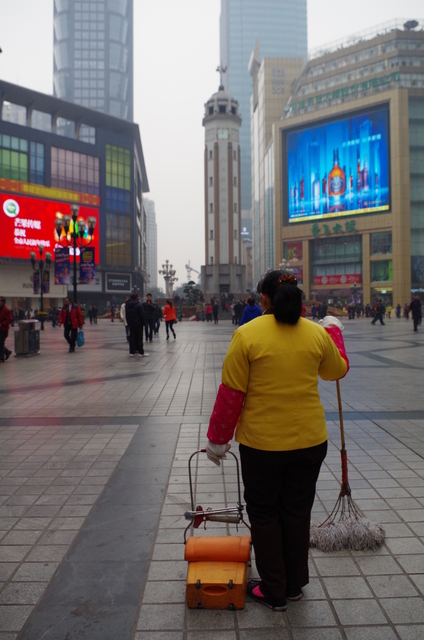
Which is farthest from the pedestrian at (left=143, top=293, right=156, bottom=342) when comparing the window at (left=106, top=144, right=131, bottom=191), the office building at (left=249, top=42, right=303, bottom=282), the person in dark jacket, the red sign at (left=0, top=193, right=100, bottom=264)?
the office building at (left=249, top=42, right=303, bottom=282)

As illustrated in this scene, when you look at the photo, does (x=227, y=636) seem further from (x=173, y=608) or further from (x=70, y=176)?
(x=70, y=176)

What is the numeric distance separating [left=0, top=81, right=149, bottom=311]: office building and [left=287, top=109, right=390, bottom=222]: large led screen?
76.8 feet

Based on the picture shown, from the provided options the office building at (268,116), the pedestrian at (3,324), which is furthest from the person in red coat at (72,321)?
the office building at (268,116)

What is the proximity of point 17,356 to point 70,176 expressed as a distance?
5442cm

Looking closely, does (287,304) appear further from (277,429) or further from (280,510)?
(280,510)

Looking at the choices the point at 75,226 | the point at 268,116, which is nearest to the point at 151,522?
the point at 75,226

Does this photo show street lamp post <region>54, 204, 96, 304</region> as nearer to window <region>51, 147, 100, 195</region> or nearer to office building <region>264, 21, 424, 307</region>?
window <region>51, 147, 100, 195</region>

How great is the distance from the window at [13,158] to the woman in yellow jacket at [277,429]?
6191cm

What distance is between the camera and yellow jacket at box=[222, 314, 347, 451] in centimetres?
271

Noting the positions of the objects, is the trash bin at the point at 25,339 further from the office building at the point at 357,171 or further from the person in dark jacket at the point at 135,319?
the office building at the point at 357,171

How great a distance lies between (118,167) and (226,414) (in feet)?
243

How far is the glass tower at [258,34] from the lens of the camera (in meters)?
181

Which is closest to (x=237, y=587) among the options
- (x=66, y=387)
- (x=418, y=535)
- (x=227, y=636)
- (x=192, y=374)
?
(x=227, y=636)

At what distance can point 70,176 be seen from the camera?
6644 centimetres
